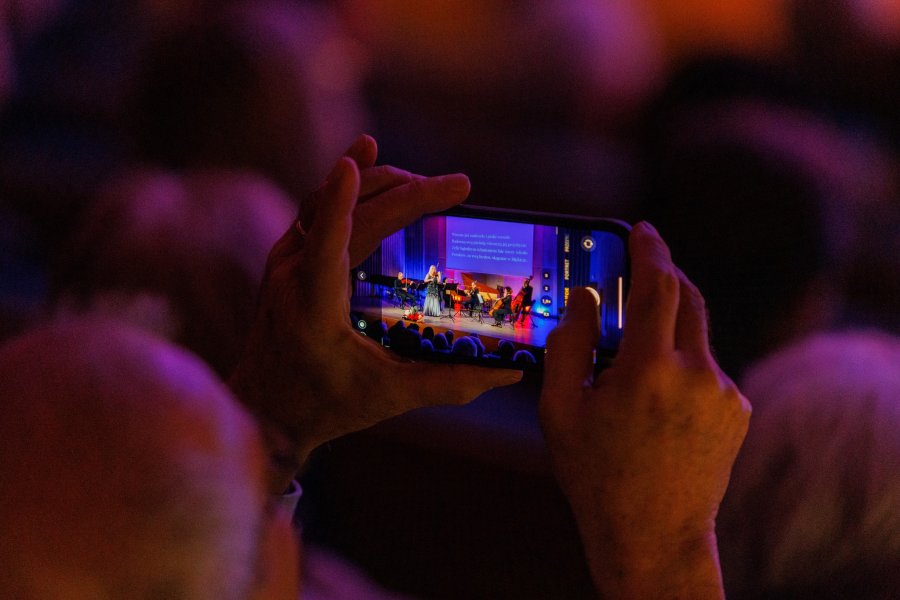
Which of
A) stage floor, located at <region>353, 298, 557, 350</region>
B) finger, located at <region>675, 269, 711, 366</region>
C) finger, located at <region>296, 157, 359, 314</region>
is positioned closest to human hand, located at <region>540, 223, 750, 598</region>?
finger, located at <region>675, 269, 711, 366</region>

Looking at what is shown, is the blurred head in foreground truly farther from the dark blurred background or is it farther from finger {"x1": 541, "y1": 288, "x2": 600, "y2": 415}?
the dark blurred background

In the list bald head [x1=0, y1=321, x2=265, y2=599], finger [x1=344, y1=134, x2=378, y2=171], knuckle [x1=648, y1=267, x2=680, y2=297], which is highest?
finger [x1=344, y1=134, x2=378, y2=171]

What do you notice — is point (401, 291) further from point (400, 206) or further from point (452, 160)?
point (452, 160)

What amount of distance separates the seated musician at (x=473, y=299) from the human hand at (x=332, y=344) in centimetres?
7

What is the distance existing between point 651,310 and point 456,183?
0.28 metres

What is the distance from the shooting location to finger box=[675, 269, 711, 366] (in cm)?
57

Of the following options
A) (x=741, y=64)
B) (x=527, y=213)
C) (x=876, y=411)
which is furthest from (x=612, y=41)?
(x=876, y=411)

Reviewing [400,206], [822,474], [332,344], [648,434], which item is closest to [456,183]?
[400,206]

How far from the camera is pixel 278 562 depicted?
2.09 ft

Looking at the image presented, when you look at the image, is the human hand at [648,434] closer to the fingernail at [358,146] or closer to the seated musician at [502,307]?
the seated musician at [502,307]

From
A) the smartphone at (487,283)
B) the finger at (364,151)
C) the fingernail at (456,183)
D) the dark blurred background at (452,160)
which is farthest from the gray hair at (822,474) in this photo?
the finger at (364,151)

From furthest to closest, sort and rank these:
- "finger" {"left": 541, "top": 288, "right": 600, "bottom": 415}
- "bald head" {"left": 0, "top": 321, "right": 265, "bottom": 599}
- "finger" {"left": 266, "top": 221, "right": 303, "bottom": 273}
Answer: "finger" {"left": 266, "top": 221, "right": 303, "bottom": 273}, "finger" {"left": 541, "top": 288, "right": 600, "bottom": 415}, "bald head" {"left": 0, "top": 321, "right": 265, "bottom": 599}

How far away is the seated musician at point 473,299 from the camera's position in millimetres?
783

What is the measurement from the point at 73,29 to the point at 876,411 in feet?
4.40
